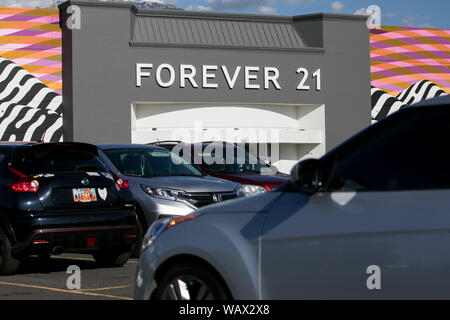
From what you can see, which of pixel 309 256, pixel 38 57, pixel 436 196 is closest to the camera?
pixel 436 196

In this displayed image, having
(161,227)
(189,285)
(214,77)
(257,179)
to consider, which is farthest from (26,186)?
(214,77)

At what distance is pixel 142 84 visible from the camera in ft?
154

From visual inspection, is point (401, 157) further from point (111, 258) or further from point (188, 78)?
point (188, 78)

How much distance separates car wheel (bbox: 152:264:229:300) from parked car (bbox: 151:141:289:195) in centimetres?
993

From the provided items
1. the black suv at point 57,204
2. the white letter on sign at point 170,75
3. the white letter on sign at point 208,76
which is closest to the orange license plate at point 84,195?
the black suv at point 57,204

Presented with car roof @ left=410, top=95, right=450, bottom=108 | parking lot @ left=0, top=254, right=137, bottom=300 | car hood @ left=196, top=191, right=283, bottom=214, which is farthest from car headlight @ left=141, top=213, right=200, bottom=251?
parking lot @ left=0, top=254, right=137, bottom=300

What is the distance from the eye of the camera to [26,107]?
1879 inches

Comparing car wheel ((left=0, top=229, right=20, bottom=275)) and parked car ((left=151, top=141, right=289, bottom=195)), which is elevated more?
parked car ((left=151, top=141, right=289, bottom=195))

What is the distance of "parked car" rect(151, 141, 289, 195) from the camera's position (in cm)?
1543

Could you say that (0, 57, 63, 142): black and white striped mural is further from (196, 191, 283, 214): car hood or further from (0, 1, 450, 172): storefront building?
(196, 191, 283, 214): car hood

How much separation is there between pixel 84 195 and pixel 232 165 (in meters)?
6.50

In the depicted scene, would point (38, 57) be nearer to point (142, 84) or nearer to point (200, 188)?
point (142, 84)

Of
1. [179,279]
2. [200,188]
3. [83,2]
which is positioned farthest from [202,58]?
[179,279]
